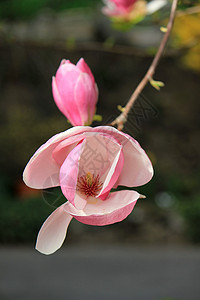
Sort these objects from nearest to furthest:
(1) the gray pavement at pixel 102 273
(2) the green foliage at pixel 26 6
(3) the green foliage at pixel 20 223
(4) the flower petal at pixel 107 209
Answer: (4) the flower petal at pixel 107 209 < (1) the gray pavement at pixel 102 273 < (2) the green foliage at pixel 26 6 < (3) the green foliage at pixel 20 223

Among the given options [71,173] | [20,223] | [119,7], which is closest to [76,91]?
[71,173]

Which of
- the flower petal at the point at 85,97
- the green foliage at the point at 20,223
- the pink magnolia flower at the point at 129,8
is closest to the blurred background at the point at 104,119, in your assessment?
the green foliage at the point at 20,223

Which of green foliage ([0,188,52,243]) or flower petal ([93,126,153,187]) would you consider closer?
flower petal ([93,126,153,187])

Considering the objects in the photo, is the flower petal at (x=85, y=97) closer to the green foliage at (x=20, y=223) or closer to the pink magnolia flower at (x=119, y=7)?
the pink magnolia flower at (x=119, y=7)

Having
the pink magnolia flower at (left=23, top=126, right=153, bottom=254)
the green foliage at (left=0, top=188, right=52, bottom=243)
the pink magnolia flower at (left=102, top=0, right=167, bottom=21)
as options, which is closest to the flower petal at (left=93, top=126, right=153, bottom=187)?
the pink magnolia flower at (left=23, top=126, right=153, bottom=254)

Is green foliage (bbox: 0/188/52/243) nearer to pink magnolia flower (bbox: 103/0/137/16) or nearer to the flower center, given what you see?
pink magnolia flower (bbox: 103/0/137/16)

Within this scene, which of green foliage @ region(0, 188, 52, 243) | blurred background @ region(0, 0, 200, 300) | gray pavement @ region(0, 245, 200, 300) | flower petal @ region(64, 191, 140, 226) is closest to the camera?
flower petal @ region(64, 191, 140, 226)

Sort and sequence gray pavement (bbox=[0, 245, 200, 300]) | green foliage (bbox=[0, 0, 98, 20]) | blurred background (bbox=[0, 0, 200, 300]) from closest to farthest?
gray pavement (bbox=[0, 245, 200, 300]), green foliage (bbox=[0, 0, 98, 20]), blurred background (bbox=[0, 0, 200, 300])
